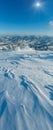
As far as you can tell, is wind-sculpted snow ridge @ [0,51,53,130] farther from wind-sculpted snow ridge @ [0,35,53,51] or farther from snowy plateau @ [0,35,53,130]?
wind-sculpted snow ridge @ [0,35,53,51]

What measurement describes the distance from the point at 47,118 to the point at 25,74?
1759mm

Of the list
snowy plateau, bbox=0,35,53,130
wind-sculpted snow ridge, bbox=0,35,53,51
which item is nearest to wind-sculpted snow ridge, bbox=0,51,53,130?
snowy plateau, bbox=0,35,53,130

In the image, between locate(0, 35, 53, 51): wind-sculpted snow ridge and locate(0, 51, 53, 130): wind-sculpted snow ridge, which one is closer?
locate(0, 51, 53, 130): wind-sculpted snow ridge

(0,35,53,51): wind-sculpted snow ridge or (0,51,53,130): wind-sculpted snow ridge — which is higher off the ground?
(0,35,53,51): wind-sculpted snow ridge

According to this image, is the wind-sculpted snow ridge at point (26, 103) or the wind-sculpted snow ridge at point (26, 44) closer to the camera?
the wind-sculpted snow ridge at point (26, 103)

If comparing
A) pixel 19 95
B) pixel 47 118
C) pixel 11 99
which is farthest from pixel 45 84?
pixel 47 118

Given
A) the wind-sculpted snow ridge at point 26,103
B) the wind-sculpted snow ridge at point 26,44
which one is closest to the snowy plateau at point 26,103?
the wind-sculpted snow ridge at point 26,103

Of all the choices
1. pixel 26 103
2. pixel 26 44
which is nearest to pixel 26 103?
pixel 26 103

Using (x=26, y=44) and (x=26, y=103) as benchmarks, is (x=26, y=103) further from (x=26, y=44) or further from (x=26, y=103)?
(x=26, y=44)

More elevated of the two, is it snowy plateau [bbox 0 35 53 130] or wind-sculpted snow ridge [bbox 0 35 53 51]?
wind-sculpted snow ridge [bbox 0 35 53 51]

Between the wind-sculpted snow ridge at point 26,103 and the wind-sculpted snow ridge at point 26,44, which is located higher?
the wind-sculpted snow ridge at point 26,44

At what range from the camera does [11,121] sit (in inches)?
69.0

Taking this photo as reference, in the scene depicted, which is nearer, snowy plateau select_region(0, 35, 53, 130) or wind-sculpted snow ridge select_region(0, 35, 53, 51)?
snowy plateau select_region(0, 35, 53, 130)

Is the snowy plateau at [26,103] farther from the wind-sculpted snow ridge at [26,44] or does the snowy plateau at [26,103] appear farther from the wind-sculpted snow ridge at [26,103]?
the wind-sculpted snow ridge at [26,44]
